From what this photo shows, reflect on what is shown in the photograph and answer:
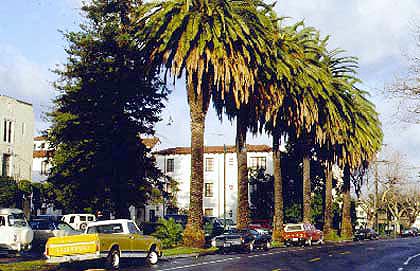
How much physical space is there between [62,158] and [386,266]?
21.1 metres

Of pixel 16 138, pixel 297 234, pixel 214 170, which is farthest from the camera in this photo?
pixel 214 170

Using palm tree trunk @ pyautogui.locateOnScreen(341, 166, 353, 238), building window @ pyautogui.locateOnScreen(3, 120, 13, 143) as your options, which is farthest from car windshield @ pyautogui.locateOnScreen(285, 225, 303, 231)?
building window @ pyautogui.locateOnScreen(3, 120, 13, 143)

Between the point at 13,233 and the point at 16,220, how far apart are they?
3.04ft

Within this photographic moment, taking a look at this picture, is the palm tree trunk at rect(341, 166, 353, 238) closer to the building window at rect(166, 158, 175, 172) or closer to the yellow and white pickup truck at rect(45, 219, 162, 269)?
the building window at rect(166, 158, 175, 172)

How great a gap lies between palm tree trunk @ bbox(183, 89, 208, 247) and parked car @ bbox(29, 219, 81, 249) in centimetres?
632

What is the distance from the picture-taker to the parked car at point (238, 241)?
36688 mm

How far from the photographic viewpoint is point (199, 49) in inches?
1412

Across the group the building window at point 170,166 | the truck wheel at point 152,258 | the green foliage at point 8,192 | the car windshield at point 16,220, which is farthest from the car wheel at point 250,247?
the building window at point 170,166

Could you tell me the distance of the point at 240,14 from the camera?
126ft

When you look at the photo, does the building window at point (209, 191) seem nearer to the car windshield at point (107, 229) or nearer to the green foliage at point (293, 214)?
the green foliage at point (293, 214)

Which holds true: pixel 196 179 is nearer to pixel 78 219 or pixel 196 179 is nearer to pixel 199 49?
pixel 199 49

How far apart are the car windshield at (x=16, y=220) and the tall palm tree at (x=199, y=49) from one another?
9.82m

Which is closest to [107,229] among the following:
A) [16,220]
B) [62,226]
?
[16,220]

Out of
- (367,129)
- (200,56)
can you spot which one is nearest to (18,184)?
(200,56)
